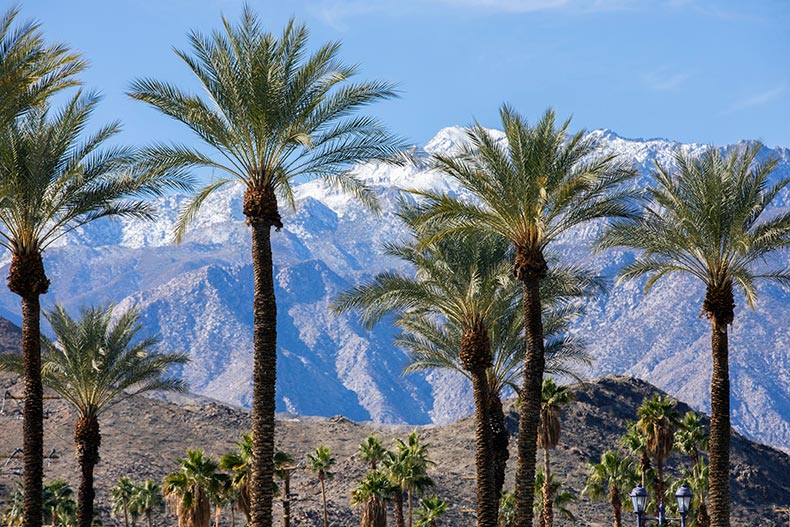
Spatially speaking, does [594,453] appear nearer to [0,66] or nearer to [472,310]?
[472,310]

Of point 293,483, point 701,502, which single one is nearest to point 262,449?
point 701,502

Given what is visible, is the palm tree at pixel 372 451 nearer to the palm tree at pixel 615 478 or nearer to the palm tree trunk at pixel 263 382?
the palm tree at pixel 615 478

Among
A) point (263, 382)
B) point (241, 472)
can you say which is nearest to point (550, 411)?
point (241, 472)

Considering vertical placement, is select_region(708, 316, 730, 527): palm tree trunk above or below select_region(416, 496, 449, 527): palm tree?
above

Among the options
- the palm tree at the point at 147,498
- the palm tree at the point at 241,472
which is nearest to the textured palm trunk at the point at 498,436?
the palm tree at the point at 241,472

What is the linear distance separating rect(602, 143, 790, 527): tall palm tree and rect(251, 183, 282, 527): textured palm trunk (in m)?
10.7

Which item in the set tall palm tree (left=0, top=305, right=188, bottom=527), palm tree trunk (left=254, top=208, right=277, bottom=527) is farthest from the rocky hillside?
palm tree trunk (left=254, top=208, right=277, bottom=527)

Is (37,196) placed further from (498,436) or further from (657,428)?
(657,428)

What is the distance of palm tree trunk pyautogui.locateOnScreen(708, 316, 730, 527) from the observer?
Answer: 33438 mm

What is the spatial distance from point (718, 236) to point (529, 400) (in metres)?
7.35

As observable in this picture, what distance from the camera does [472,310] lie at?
36.5 meters

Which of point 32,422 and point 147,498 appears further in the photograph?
point 147,498

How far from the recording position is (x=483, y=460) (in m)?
36.9

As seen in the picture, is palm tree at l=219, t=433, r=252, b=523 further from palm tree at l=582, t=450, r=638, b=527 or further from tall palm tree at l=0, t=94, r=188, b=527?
palm tree at l=582, t=450, r=638, b=527
